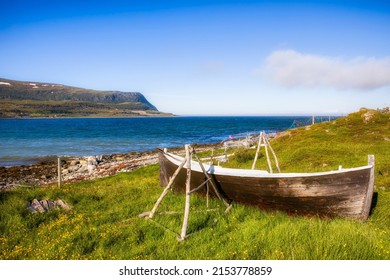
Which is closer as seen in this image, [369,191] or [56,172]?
[369,191]

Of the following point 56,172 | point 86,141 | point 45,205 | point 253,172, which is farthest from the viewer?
point 86,141

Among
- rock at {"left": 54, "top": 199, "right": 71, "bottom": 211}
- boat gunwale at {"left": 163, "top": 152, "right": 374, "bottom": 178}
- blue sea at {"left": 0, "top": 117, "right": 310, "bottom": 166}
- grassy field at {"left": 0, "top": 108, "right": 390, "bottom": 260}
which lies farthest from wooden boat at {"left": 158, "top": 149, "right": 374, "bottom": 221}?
blue sea at {"left": 0, "top": 117, "right": 310, "bottom": 166}

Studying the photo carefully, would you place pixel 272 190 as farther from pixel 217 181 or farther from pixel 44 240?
pixel 44 240

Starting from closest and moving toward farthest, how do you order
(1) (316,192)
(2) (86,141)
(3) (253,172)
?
(1) (316,192) → (3) (253,172) → (2) (86,141)

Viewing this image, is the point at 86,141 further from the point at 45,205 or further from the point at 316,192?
the point at 316,192

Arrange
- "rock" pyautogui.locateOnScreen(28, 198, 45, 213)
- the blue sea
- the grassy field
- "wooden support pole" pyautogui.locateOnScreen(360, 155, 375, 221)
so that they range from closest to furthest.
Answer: the grassy field, "wooden support pole" pyautogui.locateOnScreen(360, 155, 375, 221), "rock" pyautogui.locateOnScreen(28, 198, 45, 213), the blue sea

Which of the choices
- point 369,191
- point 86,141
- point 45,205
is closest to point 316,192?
point 369,191

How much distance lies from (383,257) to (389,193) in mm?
6604

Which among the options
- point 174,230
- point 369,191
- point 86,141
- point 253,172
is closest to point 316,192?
point 369,191

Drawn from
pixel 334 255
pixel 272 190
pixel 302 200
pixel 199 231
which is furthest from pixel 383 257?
pixel 199 231

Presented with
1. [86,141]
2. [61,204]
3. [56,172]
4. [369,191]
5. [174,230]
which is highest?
[369,191]

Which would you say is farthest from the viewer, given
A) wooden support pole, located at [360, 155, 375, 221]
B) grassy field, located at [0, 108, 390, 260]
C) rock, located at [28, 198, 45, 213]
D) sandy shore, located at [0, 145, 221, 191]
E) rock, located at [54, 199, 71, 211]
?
sandy shore, located at [0, 145, 221, 191]

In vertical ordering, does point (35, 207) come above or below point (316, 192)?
below

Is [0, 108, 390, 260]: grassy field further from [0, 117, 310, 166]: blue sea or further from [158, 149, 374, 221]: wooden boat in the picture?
[0, 117, 310, 166]: blue sea
